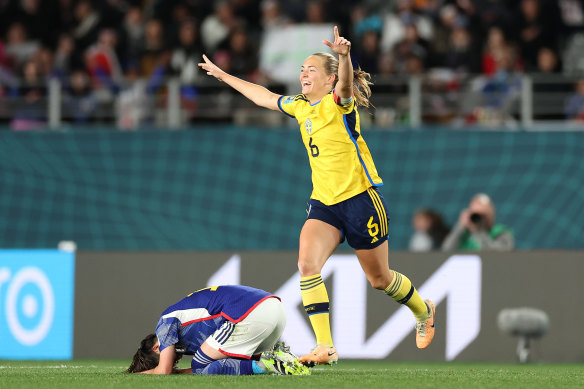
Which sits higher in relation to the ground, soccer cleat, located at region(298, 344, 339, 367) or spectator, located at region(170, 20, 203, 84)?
spectator, located at region(170, 20, 203, 84)

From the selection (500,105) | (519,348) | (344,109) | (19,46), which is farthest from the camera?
(19,46)

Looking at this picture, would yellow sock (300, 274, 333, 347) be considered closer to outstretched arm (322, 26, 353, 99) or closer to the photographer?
outstretched arm (322, 26, 353, 99)

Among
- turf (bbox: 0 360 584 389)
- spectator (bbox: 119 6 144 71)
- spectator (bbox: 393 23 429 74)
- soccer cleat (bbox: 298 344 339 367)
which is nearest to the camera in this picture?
turf (bbox: 0 360 584 389)

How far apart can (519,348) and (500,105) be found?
12.6 ft

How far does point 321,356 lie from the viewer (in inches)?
271

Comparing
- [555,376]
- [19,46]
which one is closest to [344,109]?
[555,376]

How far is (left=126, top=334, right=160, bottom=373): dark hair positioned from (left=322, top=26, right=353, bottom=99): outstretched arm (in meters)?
1.99

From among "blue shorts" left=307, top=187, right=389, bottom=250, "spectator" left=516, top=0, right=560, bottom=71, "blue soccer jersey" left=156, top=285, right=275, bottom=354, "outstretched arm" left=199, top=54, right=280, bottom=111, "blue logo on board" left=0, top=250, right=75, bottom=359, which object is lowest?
"blue logo on board" left=0, top=250, right=75, bottom=359

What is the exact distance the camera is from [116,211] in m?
13.5

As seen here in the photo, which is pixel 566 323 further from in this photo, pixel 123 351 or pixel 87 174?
pixel 87 174

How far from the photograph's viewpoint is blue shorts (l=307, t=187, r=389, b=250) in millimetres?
7031

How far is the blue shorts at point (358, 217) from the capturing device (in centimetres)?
703

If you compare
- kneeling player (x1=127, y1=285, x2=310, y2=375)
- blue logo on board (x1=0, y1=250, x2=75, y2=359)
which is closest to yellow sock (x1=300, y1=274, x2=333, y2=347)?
kneeling player (x1=127, y1=285, x2=310, y2=375)

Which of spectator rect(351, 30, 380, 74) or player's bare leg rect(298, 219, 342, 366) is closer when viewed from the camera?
player's bare leg rect(298, 219, 342, 366)
